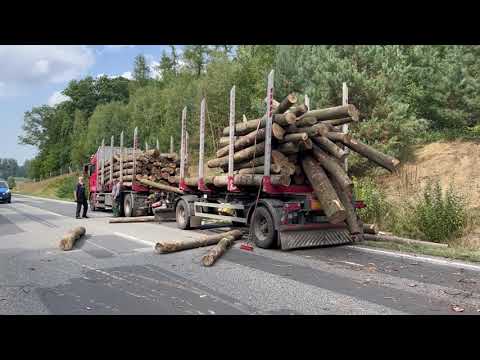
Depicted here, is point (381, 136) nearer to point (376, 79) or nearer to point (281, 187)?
point (376, 79)

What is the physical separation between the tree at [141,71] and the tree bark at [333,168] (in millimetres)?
65346

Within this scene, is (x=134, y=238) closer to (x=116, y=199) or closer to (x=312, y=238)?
(x=312, y=238)

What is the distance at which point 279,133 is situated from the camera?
9070 mm

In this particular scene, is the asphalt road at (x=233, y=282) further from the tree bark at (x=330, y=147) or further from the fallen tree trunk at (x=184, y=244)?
the tree bark at (x=330, y=147)

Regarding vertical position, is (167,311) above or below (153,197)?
below

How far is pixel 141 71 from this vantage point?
70938mm

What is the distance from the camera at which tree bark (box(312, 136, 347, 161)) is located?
8761 mm

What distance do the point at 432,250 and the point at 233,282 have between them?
478cm

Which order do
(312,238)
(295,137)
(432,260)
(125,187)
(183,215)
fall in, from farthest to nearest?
(125,187), (183,215), (295,137), (312,238), (432,260)

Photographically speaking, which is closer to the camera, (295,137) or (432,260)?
(432,260)

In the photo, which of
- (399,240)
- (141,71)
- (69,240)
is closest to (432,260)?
(399,240)

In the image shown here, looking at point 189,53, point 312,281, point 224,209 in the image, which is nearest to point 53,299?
point 312,281

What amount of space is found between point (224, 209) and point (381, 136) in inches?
321

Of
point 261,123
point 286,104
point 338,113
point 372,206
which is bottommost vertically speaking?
point 372,206
